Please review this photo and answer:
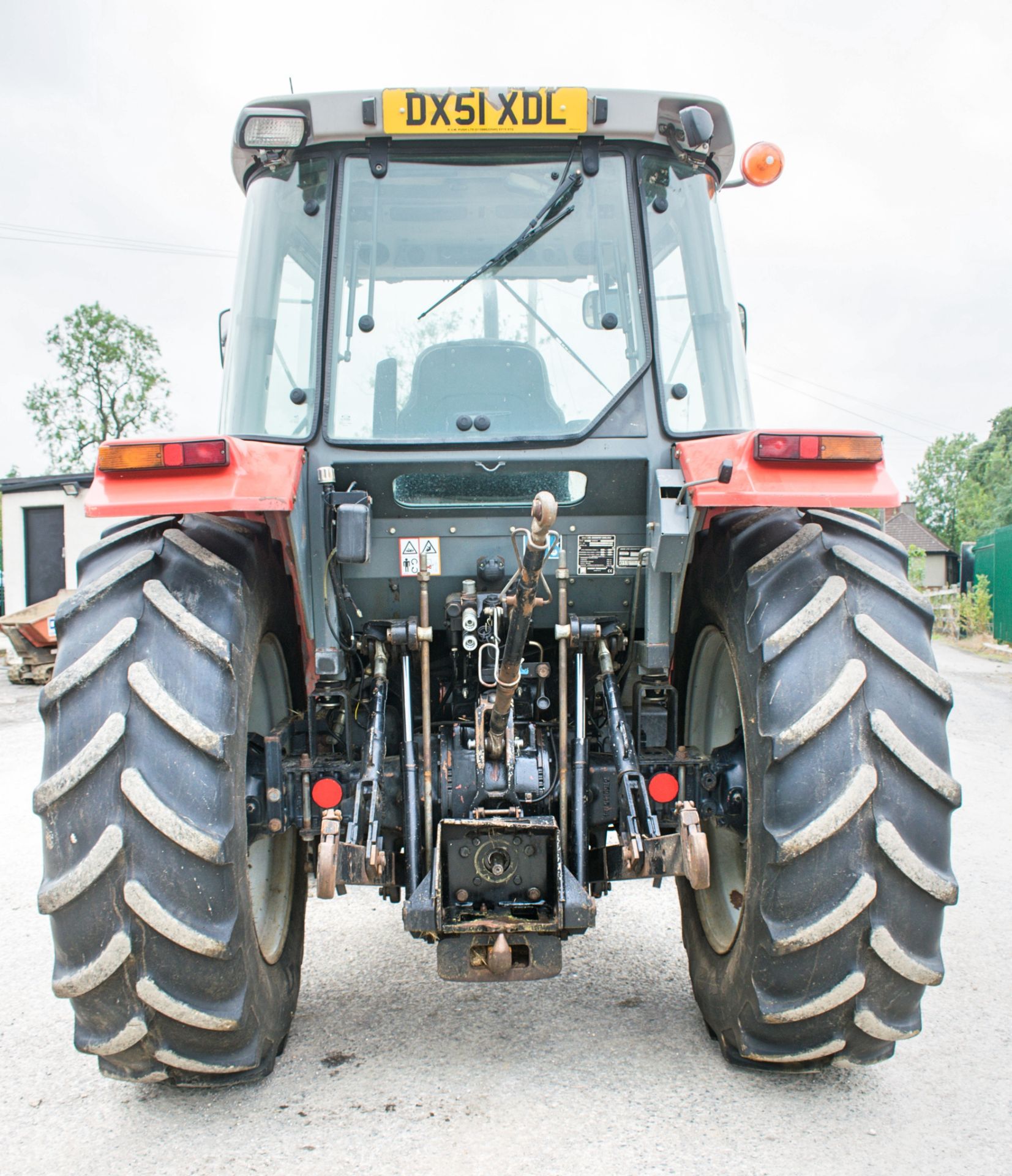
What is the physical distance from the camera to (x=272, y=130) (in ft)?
9.77

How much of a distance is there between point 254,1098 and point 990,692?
37.5ft

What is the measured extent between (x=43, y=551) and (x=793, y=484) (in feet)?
69.9

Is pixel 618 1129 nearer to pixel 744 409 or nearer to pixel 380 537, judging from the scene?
pixel 380 537

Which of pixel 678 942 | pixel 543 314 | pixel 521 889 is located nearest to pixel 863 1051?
pixel 521 889

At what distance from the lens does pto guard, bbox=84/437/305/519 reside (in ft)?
7.90

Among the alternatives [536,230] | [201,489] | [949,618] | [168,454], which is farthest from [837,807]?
[949,618]

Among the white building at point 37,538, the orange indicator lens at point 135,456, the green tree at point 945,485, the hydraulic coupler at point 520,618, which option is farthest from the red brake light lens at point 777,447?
the green tree at point 945,485

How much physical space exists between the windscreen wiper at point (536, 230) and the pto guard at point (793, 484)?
3.18ft

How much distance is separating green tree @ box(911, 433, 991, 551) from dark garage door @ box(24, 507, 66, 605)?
184 feet

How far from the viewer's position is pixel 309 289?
127 inches

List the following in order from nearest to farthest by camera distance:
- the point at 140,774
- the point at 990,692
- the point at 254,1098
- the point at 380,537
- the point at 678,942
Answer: the point at 140,774 < the point at 254,1098 < the point at 380,537 < the point at 678,942 < the point at 990,692

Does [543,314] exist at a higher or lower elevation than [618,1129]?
higher

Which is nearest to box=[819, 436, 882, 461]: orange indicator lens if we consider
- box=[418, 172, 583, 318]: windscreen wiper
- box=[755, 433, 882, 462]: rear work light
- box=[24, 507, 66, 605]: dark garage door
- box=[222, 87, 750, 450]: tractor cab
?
box=[755, 433, 882, 462]: rear work light

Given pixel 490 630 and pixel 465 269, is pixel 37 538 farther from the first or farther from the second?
pixel 490 630
